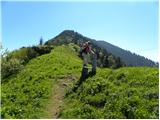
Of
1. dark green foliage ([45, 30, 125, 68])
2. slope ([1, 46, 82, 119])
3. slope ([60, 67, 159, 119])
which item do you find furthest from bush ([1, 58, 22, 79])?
slope ([60, 67, 159, 119])

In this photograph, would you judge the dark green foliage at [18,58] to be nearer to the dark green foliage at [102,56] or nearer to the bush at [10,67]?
the bush at [10,67]

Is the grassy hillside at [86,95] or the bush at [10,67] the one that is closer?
the grassy hillside at [86,95]

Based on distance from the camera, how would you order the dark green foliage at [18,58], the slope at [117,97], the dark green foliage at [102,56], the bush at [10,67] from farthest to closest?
the dark green foliage at [102,56] → the dark green foliage at [18,58] → the bush at [10,67] → the slope at [117,97]

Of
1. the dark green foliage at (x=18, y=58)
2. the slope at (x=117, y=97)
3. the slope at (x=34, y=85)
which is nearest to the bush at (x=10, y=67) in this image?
the dark green foliage at (x=18, y=58)

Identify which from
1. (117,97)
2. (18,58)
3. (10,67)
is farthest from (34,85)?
(18,58)

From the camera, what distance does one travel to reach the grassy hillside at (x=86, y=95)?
741 inches

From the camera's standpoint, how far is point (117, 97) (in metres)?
20.2

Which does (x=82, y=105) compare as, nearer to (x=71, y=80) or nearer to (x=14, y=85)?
(x=71, y=80)

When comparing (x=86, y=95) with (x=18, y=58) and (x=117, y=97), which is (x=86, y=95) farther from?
(x=18, y=58)

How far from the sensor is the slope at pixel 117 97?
59.8 feet

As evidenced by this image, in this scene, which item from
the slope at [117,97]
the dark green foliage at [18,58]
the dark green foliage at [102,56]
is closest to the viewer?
the slope at [117,97]

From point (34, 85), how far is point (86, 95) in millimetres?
5801

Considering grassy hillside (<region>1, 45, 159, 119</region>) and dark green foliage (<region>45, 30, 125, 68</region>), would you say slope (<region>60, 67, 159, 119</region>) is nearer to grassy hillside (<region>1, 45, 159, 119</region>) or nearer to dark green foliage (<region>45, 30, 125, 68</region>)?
grassy hillside (<region>1, 45, 159, 119</region>)

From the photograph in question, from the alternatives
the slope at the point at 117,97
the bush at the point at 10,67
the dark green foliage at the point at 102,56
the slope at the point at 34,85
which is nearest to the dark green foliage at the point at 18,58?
the bush at the point at 10,67
